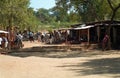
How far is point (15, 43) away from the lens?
3869 centimetres

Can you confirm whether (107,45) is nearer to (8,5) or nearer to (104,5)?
(8,5)

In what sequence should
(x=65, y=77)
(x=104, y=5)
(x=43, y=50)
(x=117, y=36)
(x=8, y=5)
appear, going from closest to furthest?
1. (x=65, y=77)
2. (x=43, y=50)
3. (x=117, y=36)
4. (x=8, y=5)
5. (x=104, y=5)

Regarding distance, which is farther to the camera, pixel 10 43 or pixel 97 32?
pixel 97 32

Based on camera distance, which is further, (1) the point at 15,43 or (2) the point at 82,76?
(1) the point at 15,43

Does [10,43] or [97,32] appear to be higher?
[97,32]

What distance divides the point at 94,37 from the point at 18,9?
38.0 ft

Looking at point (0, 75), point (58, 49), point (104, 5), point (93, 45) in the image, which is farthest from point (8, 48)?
point (104, 5)

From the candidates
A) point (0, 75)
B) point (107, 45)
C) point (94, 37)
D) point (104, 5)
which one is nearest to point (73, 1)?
point (94, 37)

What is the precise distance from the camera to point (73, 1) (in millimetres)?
43000

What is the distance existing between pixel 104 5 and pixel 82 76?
43073mm

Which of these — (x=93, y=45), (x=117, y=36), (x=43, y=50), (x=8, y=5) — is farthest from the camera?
(x=8, y=5)

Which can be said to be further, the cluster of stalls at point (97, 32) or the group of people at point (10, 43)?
the cluster of stalls at point (97, 32)

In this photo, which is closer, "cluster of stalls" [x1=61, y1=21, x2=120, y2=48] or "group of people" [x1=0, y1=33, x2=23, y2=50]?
"group of people" [x1=0, y1=33, x2=23, y2=50]

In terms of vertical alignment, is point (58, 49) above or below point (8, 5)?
below
